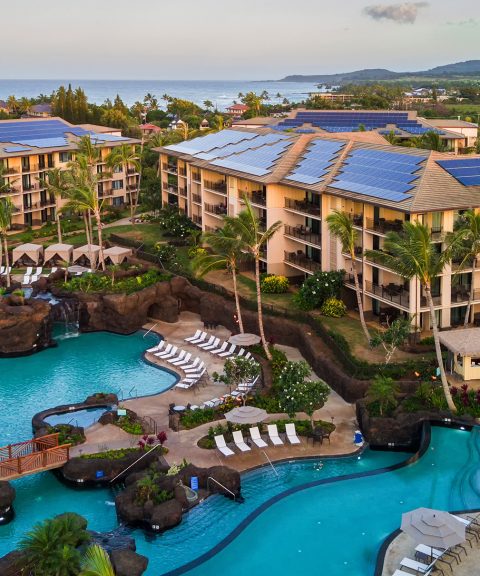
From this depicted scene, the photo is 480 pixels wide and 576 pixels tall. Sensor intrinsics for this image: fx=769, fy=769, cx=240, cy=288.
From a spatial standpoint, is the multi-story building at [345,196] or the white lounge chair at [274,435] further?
the multi-story building at [345,196]

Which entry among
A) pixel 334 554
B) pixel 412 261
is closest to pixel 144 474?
pixel 334 554

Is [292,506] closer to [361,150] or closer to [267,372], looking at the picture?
[267,372]

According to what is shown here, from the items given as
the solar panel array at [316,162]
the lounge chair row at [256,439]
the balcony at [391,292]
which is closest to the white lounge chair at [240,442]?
the lounge chair row at [256,439]

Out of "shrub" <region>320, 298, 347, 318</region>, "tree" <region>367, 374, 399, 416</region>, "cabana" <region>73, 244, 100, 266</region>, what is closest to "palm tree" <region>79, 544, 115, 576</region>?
"tree" <region>367, 374, 399, 416</region>

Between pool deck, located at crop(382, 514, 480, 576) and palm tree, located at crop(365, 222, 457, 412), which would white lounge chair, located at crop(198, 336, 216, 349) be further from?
pool deck, located at crop(382, 514, 480, 576)

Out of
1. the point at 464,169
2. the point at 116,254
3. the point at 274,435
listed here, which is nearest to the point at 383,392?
the point at 274,435

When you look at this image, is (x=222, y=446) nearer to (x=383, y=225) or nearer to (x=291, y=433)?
(x=291, y=433)

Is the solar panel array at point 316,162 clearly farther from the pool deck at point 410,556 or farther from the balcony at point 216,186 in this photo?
the pool deck at point 410,556
